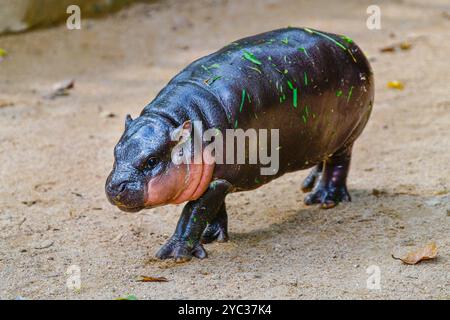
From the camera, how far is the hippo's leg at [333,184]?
19.0 ft

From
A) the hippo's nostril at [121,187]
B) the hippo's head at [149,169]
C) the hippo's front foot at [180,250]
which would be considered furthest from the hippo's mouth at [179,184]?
the hippo's front foot at [180,250]

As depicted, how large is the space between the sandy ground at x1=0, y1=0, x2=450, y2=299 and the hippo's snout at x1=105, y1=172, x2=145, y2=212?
0.46 metres

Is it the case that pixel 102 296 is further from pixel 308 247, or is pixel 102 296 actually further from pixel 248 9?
pixel 248 9

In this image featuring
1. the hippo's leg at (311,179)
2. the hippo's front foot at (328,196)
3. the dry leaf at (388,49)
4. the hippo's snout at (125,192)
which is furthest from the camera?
the dry leaf at (388,49)

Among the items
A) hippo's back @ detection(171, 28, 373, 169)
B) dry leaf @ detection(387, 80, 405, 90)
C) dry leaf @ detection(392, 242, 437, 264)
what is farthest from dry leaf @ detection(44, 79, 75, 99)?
dry leaf @ detection(392, 242, 437, 264)

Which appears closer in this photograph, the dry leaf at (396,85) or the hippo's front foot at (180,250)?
the hippo's front foot at (180,250)

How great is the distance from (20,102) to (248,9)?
4103 millimetres

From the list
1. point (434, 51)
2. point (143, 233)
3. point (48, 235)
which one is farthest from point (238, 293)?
point (434, 51)

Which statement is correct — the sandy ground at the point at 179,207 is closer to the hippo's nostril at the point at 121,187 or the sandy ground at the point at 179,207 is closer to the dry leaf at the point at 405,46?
the dry leaf at the point at 405,46

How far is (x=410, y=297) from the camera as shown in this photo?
4.25 m

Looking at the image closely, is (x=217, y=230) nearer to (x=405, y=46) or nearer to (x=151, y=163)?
(x=151, y=163)

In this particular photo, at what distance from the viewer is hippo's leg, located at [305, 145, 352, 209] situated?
5.78 meters

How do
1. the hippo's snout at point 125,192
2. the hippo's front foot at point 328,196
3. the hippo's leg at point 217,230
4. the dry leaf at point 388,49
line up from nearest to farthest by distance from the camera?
the hippo's snout at point 125,192, the hippo's leg at point 217,230, the hippo's front foot at point 328,196, the dry leaf at point 388,49

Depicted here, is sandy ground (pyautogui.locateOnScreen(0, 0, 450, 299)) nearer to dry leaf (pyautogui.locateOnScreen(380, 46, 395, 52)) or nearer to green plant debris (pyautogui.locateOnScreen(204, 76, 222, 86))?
dry leaf (pyautogui.locateOnScreen(380, 46, 395, 52))
